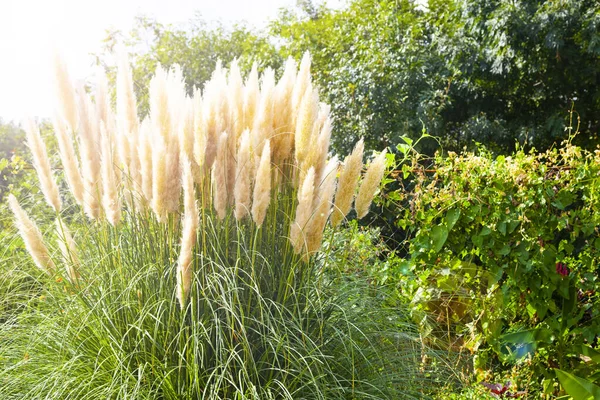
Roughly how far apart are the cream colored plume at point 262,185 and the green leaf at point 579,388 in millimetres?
1442

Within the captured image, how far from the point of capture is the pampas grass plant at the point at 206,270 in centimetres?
231

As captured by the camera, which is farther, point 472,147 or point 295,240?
point 472,147

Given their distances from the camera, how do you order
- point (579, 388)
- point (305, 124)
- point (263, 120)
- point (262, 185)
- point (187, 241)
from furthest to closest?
point (579, 388)
point (263, 120)
point (305, 124)
point (262, 185)
point (187, 241)

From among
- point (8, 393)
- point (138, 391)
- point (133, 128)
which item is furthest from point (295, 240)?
point (8, 393)

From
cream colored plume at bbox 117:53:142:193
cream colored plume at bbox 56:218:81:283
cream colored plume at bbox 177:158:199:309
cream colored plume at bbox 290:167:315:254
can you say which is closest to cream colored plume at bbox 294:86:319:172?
cream colored plume at bbox 290:167:315:254

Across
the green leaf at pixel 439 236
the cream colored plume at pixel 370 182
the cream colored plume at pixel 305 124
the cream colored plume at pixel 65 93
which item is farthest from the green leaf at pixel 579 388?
the cream colored plume at pixel 65 93

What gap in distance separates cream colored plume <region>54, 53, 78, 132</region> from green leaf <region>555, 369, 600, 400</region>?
7.64ft

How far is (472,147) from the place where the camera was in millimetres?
10297

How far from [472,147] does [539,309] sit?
7.21 m

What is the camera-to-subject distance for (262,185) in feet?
7.57

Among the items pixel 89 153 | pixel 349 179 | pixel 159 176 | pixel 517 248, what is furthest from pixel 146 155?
pixel 517 248

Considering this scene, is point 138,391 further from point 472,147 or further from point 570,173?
point 472,147

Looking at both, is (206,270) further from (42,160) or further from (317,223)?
(42,160)

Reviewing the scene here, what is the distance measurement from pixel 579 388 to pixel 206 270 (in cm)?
162
